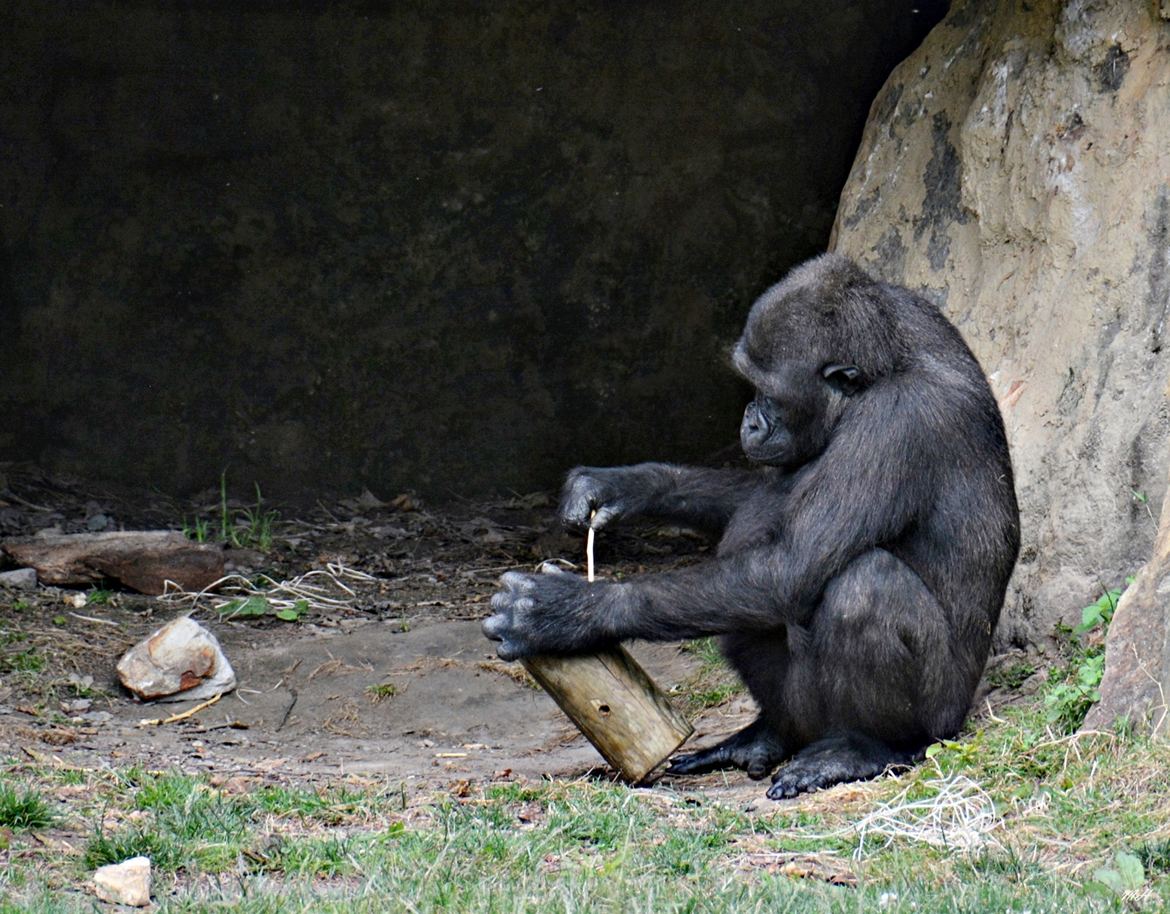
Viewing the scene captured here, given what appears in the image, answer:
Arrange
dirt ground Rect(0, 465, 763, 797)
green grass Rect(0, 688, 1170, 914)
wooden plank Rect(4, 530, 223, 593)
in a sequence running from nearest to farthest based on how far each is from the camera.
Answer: green grass Rect(0, 688, 1170, 914)
dirt ground Rect(0, 465, 763, 797)
wooden plank Rect(4, 530, 223, 593)

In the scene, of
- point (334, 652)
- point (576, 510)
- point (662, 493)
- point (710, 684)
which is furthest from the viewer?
point (334, 652)

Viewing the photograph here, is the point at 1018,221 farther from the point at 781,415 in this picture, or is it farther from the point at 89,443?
the point at 89,443

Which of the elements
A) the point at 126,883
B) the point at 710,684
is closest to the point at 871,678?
the point at 710,684

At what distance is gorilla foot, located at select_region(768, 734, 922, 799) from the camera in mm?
5062

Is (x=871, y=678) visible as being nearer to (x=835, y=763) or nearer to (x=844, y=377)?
(x=835, y=763)

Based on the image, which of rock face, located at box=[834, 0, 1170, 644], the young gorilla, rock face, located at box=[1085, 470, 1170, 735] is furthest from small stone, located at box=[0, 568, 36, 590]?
rock face, located at box=[1085, 470, 1170, 735]

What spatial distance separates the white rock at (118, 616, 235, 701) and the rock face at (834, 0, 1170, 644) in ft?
11.4

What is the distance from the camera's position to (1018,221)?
6.69 m

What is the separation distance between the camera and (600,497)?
5.87 meters

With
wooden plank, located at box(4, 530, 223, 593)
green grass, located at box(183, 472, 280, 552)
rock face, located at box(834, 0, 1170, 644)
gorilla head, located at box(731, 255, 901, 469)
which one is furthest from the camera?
green grass, located at box(183, 472, 280, 552)

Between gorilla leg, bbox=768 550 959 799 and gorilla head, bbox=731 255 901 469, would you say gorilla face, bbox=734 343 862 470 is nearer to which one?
gorilla head, bbox=731 255 901 469

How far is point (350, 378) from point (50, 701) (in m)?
3.84

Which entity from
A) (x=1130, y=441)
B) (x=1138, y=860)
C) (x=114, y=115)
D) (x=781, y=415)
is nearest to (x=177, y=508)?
(x=114, y=115)

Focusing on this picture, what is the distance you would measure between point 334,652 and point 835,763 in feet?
9.83
